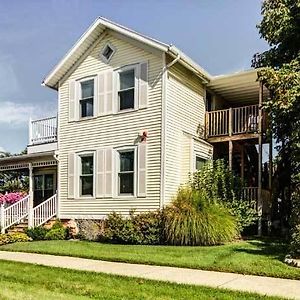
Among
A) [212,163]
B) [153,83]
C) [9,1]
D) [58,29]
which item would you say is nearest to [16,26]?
[58,29]

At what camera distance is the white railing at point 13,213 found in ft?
57.4

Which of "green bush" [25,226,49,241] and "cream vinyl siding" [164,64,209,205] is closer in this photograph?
"cream vinyl siding" [164,64,209,205]

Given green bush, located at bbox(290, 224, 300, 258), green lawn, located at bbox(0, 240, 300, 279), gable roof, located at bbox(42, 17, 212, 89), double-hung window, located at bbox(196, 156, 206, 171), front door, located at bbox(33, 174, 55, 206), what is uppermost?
gable roof, located at bbox(42, 17, 212, 89)

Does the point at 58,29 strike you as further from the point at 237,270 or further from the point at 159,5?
the point at 237,270

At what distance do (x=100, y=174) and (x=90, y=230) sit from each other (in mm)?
2195

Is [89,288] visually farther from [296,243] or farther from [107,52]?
[107,52]

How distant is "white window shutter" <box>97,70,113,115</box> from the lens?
16203 mm

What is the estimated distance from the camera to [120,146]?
15.6 meters

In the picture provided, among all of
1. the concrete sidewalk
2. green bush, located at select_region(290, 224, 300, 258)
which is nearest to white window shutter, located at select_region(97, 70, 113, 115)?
the concrete sidewalk

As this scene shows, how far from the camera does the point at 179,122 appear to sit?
15547mm

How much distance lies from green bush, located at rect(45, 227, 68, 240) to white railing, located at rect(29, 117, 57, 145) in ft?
A: 13.6

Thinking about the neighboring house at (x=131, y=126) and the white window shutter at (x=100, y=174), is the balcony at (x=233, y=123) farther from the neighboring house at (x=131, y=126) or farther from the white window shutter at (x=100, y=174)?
the white window shutter at (x=100, y=174)

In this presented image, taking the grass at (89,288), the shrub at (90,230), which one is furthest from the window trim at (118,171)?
the grass at (89,288)

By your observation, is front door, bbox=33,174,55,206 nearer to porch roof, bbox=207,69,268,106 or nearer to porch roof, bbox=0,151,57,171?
porch roof, bbox=0,151,57,171
